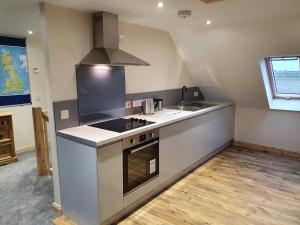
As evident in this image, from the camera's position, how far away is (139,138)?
8.11 ft

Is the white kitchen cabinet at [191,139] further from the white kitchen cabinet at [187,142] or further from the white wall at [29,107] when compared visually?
the white wall at [29,107]

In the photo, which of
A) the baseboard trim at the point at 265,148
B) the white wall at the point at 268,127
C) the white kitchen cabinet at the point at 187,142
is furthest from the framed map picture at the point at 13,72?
the baseboard trim at the point at 265,148

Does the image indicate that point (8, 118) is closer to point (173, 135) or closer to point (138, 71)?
point (138, 71)

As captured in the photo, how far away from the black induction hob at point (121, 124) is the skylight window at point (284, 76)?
2.49m

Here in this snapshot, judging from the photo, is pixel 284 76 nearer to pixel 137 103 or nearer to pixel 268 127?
pixel 268 127

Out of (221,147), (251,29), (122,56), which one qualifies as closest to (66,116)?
(122,56)

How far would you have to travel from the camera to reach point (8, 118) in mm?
3840

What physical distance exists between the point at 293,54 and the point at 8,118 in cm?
446

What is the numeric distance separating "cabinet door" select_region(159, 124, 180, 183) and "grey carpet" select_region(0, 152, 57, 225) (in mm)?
1322

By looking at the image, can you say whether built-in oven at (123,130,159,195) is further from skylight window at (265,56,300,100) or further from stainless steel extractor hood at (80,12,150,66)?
skylight window at (265,56,300,100)

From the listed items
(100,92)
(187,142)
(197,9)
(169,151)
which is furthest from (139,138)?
(197,9)

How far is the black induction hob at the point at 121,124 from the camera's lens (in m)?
2.48

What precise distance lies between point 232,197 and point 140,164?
1.23m

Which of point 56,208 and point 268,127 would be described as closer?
point 56,208
